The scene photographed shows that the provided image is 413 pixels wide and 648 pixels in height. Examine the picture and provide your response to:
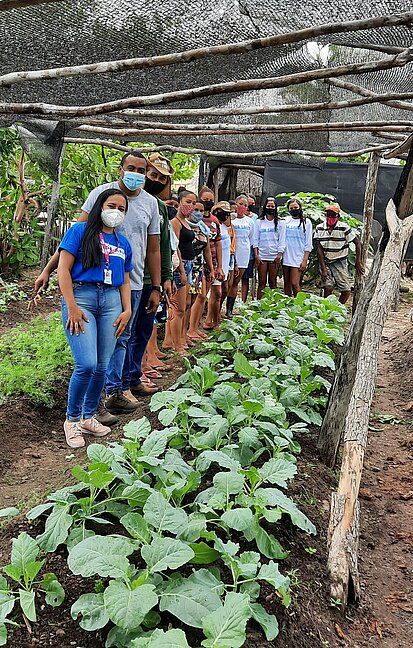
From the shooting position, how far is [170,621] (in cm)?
220

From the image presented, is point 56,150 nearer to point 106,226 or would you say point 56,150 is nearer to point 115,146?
point 106,226

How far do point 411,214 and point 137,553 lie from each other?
2.51m

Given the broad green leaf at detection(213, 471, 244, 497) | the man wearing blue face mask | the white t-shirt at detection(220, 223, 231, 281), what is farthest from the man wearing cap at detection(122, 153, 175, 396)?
the white t-shirt at detection(220, 223, 231, 281)

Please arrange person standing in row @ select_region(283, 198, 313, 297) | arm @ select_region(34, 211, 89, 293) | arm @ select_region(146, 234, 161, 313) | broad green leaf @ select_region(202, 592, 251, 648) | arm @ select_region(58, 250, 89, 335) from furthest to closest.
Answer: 1. person standing in row @ select_region(283, 198, 313, 297)
2. arm @ select_region(146, 234, 161, 313)
3. arm @ select_region(34, 211, 89, 293)
4. arm @ select_region(58, 250, 89, 335)
5. broad green leaf @ select_region(202, 592, 251, 648)

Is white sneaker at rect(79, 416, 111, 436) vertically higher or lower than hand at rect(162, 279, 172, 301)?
lower

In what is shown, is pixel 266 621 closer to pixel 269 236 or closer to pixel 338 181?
pixel 269 236

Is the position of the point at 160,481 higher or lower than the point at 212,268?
lower

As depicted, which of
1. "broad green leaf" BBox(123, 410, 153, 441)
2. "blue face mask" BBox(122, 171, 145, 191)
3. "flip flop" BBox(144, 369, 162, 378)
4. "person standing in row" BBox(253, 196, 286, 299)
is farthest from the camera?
"person standing in row" BBox(253, 196, 286, 299)

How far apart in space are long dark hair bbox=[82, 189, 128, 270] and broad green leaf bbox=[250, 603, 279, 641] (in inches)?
85.1

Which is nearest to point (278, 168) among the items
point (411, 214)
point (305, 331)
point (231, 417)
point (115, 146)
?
point (115, 146)

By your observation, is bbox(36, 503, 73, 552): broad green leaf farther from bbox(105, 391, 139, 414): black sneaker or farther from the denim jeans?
the denim jeans

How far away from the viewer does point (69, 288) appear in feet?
12.3

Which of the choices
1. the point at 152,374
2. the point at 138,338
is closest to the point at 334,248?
the point at 152,374

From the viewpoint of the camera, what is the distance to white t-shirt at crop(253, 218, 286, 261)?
8.97 meters
